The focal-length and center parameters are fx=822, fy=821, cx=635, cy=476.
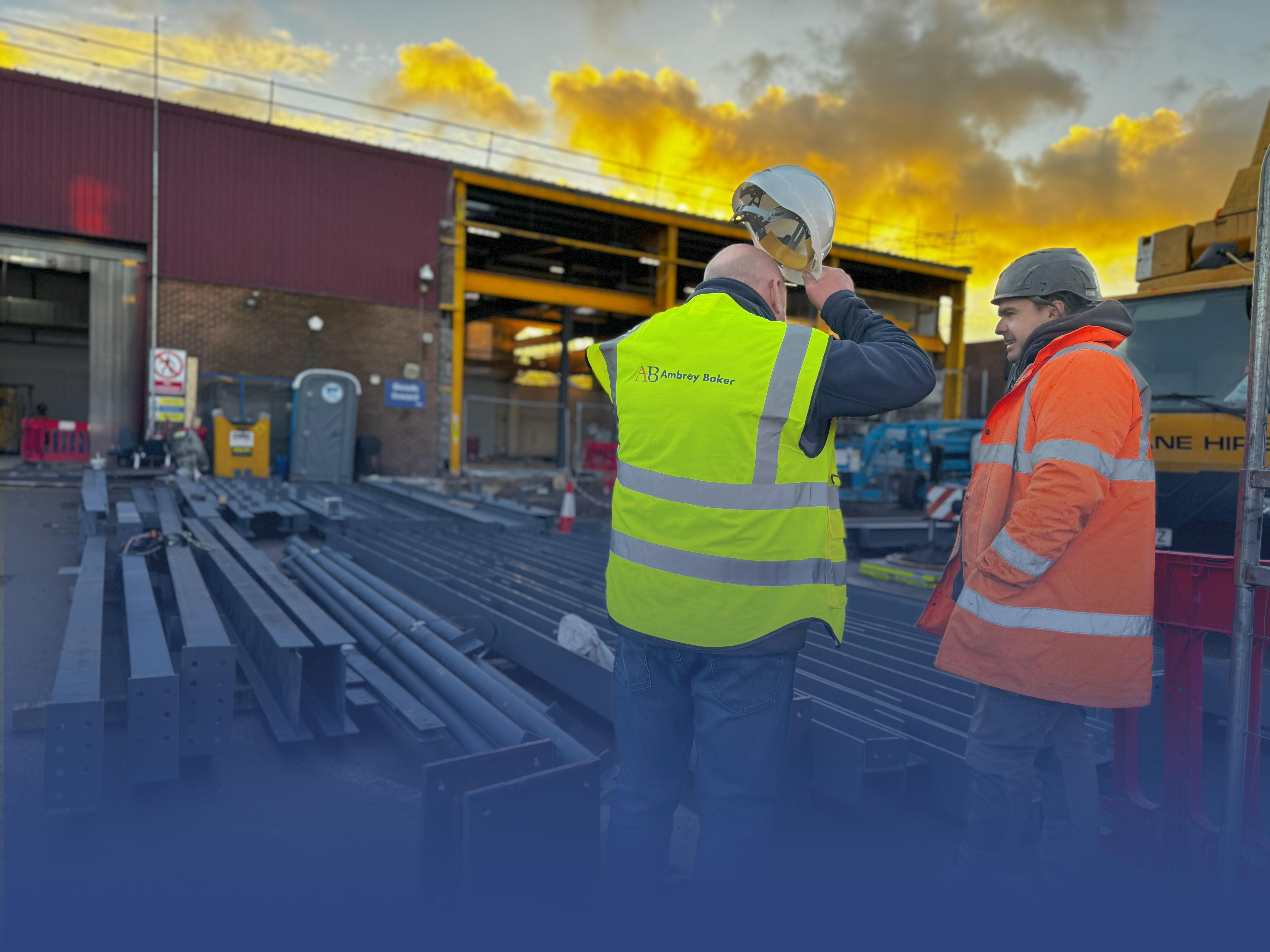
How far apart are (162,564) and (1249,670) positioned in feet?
23.4

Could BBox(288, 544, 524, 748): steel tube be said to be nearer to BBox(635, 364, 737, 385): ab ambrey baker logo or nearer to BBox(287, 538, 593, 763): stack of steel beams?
BBox(287, 538, 593, 763): stack of steel beams

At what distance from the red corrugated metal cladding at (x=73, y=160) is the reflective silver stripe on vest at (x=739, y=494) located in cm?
1741

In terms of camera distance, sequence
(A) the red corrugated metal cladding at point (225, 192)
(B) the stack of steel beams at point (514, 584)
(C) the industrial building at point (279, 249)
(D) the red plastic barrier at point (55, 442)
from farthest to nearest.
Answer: (D) the red plastic barrier at point (55, 442) → (C) the industrial building at point (279, 249) → (A) the red corrugated metal cladding at point (225, 192) → (B) the stack of steel beams at point (514, 584)

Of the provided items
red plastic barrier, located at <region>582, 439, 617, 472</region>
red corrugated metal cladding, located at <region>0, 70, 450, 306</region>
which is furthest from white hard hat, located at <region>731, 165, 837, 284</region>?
red plastic barrier, located at <region>582, 439, 617, 472</region>

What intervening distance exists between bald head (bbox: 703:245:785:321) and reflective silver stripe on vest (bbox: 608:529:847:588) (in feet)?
2.20

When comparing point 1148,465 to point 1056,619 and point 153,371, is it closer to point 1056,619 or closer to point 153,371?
point 1056,619

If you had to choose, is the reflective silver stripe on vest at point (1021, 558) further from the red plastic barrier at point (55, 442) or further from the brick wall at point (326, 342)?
the red plastic barrier at point (55, 442)

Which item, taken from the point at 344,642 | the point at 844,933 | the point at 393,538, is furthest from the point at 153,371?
the point at 844,933

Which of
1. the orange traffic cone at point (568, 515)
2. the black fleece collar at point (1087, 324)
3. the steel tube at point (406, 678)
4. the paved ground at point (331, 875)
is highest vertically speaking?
the black fleece collar at point (1087, 324)

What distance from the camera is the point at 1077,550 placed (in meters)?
2.30

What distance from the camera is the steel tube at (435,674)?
3.54 metres

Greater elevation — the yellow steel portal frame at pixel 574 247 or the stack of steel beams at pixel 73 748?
the yellow steel portal frame at pixel 574 247

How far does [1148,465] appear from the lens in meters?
2.33

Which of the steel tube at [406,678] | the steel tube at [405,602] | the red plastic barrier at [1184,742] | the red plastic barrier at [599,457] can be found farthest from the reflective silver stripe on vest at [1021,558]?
the red plastic barrier at [599,457]
